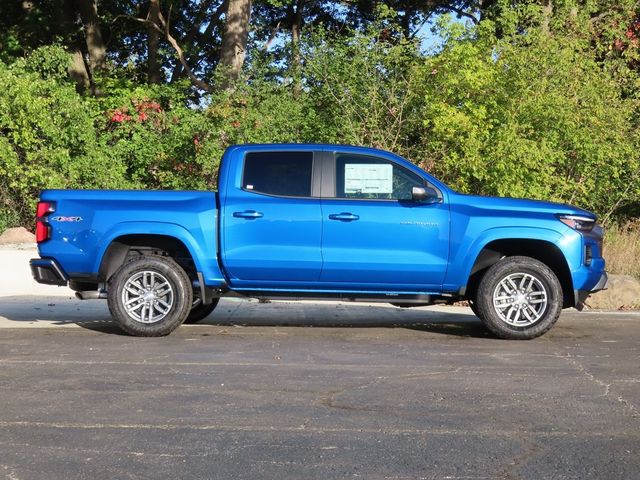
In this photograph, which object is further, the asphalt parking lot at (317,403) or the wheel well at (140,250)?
the wheel well at (140,250)

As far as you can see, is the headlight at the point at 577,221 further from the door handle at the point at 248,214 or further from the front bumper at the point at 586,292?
the door handle at the point at 248,214

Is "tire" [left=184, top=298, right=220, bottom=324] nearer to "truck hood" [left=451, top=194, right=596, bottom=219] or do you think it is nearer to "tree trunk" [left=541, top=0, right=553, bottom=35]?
"truck hood" [left=451, top=194, right=596, bottom=219]

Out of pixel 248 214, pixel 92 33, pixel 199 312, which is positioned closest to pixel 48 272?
pixel 199 312

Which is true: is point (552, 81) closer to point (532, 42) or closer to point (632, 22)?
point (532, 42)

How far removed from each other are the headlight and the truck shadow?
1.47 m

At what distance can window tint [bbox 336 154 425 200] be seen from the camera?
9.66 m

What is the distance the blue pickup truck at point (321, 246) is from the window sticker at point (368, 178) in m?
0.03

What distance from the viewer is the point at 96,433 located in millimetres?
5551

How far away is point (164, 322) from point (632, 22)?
794 inches

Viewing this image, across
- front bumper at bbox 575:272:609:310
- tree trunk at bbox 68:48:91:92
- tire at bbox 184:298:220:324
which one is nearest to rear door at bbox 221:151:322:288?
tire at bbox 184:298:220:324

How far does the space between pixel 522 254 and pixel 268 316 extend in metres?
3.28

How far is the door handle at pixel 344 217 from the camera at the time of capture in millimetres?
9469

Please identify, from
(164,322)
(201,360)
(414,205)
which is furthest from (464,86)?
(201,360)

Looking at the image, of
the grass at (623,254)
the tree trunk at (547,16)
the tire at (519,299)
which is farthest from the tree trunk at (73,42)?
the tire at (519,299)
